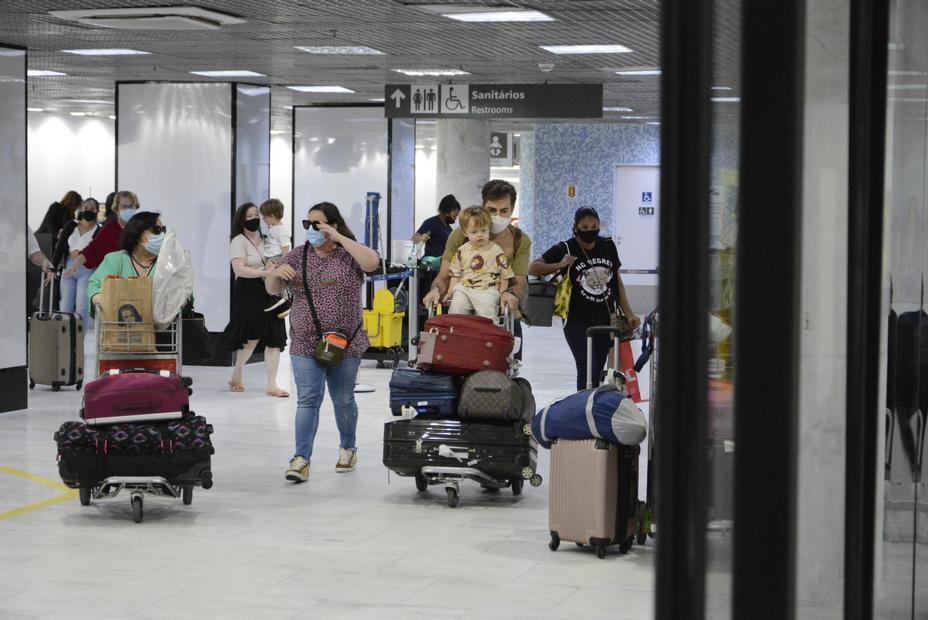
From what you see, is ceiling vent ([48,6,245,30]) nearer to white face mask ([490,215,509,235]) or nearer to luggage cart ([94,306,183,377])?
white face mask ([490,215,509,235])

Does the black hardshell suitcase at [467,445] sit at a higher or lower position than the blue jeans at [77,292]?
lower

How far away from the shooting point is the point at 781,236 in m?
1.41

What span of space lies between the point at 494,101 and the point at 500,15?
439cm

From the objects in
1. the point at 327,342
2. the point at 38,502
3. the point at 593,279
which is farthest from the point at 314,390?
the point at 593,279

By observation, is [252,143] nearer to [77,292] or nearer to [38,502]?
[77,292]

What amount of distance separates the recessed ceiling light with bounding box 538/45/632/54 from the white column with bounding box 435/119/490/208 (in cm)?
789

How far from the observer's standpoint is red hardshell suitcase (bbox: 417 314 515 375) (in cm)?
762

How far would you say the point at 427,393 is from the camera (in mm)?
7629

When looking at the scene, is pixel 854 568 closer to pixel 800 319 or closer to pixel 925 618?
pixel 800 319

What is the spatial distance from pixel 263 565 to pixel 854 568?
4.65 m

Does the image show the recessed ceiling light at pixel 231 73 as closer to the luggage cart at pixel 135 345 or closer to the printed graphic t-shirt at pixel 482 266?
the printed graphic t-shirt at pixel 482 266

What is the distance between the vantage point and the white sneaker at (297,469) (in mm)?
8203

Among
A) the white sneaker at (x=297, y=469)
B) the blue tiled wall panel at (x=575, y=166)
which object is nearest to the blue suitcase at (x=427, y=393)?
the white sneaker at (x=297, y=469)

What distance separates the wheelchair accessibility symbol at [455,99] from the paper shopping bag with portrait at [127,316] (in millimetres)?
8488
